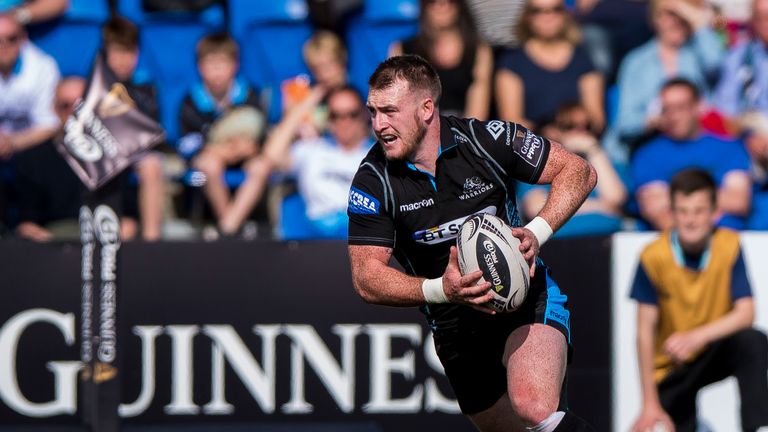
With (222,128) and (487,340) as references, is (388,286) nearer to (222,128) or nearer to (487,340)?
(487,340)

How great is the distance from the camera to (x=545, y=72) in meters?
9.58

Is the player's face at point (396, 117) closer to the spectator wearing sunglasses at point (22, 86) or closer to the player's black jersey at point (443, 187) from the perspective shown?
the player's black jersey at point (443, 187)

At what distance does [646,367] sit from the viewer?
7918 millimetres

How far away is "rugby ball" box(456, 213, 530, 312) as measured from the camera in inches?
205

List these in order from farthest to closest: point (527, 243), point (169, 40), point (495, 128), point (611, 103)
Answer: point (169, 40) → point (611, 103) → point (495, 128) → point (527, 243)

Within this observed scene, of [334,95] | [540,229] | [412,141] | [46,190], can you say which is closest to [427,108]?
[412,141]

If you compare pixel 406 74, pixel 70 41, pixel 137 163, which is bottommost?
pixel 137 163

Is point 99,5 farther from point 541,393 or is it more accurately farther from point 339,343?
point 541,393

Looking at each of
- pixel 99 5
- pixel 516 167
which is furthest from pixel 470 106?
pixel 516 167

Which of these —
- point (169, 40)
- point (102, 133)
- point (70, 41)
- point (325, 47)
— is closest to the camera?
point (102, 133)

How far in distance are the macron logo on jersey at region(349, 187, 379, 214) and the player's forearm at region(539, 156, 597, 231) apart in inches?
29.4

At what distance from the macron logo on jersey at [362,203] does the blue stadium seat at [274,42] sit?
4.59 metres

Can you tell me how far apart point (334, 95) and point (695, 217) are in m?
2.74

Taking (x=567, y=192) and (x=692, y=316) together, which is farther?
(x=692, y=316)
